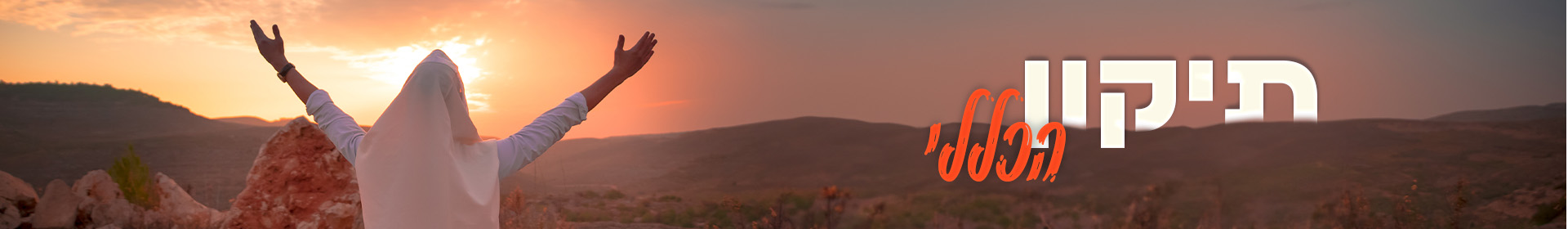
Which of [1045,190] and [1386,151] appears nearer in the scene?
[1045,190]

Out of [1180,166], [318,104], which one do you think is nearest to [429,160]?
[318,104]

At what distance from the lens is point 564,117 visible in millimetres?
2369

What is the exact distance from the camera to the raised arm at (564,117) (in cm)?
230

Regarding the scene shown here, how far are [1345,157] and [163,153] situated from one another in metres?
30.7

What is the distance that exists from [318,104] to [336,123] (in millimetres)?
108

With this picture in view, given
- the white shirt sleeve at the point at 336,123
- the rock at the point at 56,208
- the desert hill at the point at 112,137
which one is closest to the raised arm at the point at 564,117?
the white shirt sleeve at the point at 336,123

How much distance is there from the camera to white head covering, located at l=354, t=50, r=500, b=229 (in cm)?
211

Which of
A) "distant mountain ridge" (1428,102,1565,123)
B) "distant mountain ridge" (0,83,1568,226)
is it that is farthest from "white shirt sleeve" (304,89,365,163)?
"distant mountain ridge" (1428,102,1565,123)

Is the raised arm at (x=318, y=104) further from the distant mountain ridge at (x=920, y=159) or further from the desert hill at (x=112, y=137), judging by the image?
the desert hill at (x=112, y=137)

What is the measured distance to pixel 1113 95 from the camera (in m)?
10.9

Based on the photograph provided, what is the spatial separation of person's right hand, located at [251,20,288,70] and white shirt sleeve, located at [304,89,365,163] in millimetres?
199

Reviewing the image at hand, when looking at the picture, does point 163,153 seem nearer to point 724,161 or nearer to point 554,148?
point 554,148

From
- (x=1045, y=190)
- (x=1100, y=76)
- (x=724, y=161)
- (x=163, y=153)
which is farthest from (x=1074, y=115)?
(x=163, y=153)

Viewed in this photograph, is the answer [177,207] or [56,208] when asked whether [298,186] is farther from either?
[177,207]
